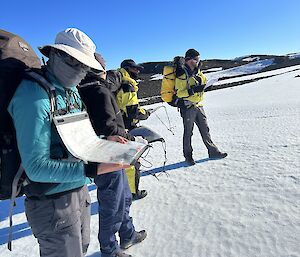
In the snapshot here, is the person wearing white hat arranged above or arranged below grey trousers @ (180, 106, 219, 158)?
above

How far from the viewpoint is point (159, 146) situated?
7.03 meters

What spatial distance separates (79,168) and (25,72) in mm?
550

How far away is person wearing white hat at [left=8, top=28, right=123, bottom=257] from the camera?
57.4 inches

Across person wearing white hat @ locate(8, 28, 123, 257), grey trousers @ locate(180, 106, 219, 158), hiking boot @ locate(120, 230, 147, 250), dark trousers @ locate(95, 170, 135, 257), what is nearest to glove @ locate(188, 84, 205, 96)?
grey trousers @ locate(180, 106, 219, 158)

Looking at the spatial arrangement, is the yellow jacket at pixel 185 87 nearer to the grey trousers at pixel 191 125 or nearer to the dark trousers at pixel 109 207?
the grey trousers at pixel 191 125

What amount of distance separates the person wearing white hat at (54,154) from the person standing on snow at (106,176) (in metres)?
0.39

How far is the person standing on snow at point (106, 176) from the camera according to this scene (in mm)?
2213

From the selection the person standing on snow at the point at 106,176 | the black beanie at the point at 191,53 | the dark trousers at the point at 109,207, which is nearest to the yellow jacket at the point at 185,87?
the black beanie at the point at 191,53

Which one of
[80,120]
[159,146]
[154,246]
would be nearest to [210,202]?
[154,246]

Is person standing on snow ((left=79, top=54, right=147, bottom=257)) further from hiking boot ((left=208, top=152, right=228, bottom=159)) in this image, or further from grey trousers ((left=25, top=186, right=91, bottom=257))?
hiking boot ((left=208, top=152, right=228, bottom=159))

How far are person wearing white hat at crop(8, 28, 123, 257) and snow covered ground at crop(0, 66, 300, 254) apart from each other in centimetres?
124

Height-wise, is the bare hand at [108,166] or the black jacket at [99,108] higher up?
the black jacket at [99,108]

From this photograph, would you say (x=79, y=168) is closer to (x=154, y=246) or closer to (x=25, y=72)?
(x=25, y=72)

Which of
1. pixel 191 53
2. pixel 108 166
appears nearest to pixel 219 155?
pixel 191 53
